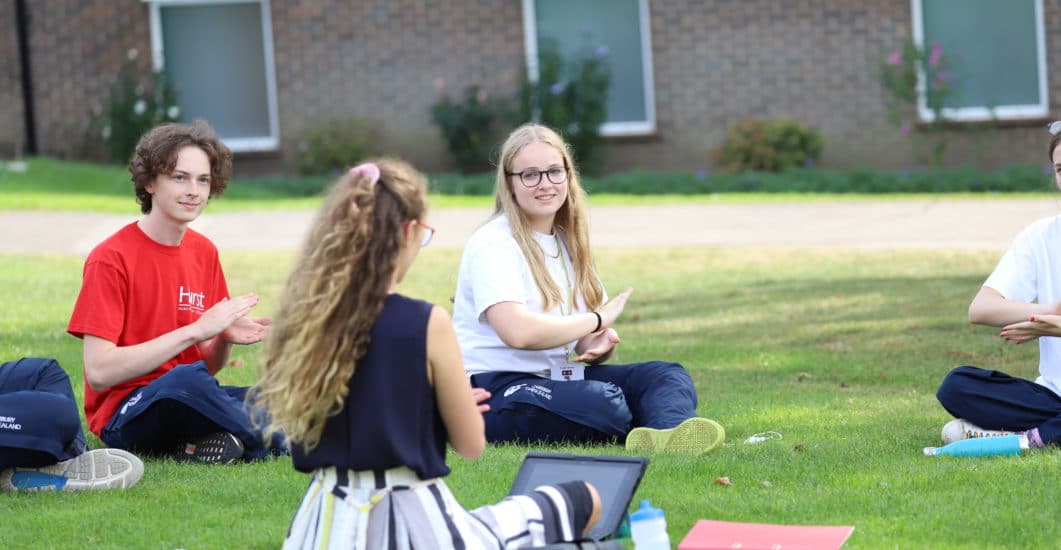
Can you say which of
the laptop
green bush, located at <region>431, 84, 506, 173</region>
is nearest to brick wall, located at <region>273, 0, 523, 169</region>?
green bush, located at <region>431, 84, 506, 173</region>

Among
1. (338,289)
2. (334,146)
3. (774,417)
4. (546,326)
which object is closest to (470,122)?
(334,146)

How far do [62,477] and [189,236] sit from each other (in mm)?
1129

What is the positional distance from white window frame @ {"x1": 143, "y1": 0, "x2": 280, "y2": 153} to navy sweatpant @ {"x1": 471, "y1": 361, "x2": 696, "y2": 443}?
602 inches

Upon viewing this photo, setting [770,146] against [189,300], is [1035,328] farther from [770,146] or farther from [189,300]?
[770,146]

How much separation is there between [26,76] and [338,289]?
18.5 meters

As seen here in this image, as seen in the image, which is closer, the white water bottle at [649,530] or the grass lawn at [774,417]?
the white water bottle at [649,530]

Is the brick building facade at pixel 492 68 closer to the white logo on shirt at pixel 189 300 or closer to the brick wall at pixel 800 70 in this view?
the brick wall at pixel 800 70

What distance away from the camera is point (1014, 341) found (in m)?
5.76

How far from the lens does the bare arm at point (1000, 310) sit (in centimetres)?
561

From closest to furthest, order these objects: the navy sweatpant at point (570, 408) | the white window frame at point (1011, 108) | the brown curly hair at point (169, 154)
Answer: the brown curly hair at point (169, 154)
the navy sweatpant at point (570, 408)
the white window frame at point (1011, 108)

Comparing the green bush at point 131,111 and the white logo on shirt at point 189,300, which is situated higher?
the green bush at point 131,111

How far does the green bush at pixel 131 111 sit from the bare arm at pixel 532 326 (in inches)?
592

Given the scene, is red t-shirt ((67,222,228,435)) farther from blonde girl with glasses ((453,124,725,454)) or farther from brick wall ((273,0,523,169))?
brick wall ((273,0,523,169))

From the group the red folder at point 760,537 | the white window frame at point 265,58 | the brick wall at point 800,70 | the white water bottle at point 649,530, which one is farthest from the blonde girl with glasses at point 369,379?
the white window frame at point 265,58
